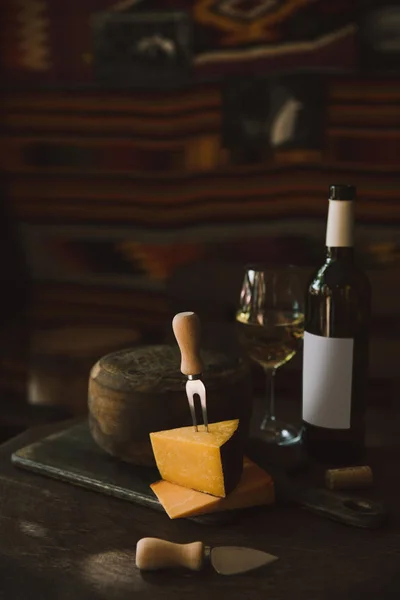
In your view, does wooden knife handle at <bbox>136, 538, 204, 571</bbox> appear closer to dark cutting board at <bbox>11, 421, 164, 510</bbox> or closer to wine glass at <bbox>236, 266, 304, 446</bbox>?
dark cutting board at <bbox>11, 421, 164, 510</bbox>

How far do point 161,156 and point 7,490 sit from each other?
150cm

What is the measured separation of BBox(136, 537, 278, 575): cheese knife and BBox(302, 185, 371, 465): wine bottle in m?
0.23

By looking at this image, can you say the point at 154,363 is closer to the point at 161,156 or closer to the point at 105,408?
the point at 105,408

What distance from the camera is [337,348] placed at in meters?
0.80

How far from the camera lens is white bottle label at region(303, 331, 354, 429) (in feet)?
2.64

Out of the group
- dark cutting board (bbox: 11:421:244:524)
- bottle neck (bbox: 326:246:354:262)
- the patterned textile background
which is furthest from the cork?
the patterned textile background

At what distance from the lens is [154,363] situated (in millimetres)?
832

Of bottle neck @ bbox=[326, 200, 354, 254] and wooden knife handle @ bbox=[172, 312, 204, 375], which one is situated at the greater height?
bottle neck @ bbox=[326, 200, 354, 254]

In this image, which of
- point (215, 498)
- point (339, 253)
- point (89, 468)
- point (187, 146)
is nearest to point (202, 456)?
point (215, 498)

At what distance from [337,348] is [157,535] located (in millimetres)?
278

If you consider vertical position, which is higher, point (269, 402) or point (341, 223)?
point (341, 223)

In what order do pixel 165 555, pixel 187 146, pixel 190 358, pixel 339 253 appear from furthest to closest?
pixel 187 146 < pixel 339 253 < pixel 190 358 < pixel 165 555

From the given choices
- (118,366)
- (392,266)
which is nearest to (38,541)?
(118,366)

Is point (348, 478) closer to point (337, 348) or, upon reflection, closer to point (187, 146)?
point (337, 348)
